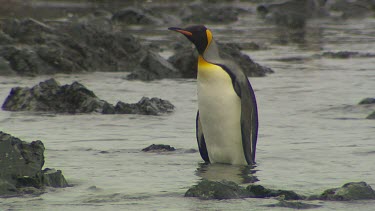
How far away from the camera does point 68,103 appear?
1285 cm

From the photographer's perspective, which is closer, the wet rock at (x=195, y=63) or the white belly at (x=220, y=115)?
the white belly at (x=220, y=115)

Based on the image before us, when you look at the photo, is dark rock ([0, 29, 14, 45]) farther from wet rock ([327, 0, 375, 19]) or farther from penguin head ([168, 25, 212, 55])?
wet rock ([327, 0, 375, 19])

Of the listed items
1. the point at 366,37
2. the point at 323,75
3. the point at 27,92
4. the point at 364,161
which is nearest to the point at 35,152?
the point at 364,161

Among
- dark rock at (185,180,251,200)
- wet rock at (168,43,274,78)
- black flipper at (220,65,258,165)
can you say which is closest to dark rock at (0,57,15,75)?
wet rock at (168,43,274,78)

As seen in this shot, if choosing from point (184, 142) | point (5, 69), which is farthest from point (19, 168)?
point (5, 69)

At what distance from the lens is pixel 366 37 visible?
26.1 metres

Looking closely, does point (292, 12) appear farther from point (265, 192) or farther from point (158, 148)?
point (265, 192)

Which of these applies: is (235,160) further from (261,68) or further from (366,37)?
(366,37)

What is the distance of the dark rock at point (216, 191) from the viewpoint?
7207 millimetres

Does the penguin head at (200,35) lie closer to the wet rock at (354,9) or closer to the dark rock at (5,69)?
the dark rock at (5,69)

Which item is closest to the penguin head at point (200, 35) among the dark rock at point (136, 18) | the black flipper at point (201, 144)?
the black flipper at point (201, 144)

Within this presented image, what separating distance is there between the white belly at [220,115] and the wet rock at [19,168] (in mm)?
1779

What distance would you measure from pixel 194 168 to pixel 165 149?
0.86 metres

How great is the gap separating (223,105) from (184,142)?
4.93 ft
